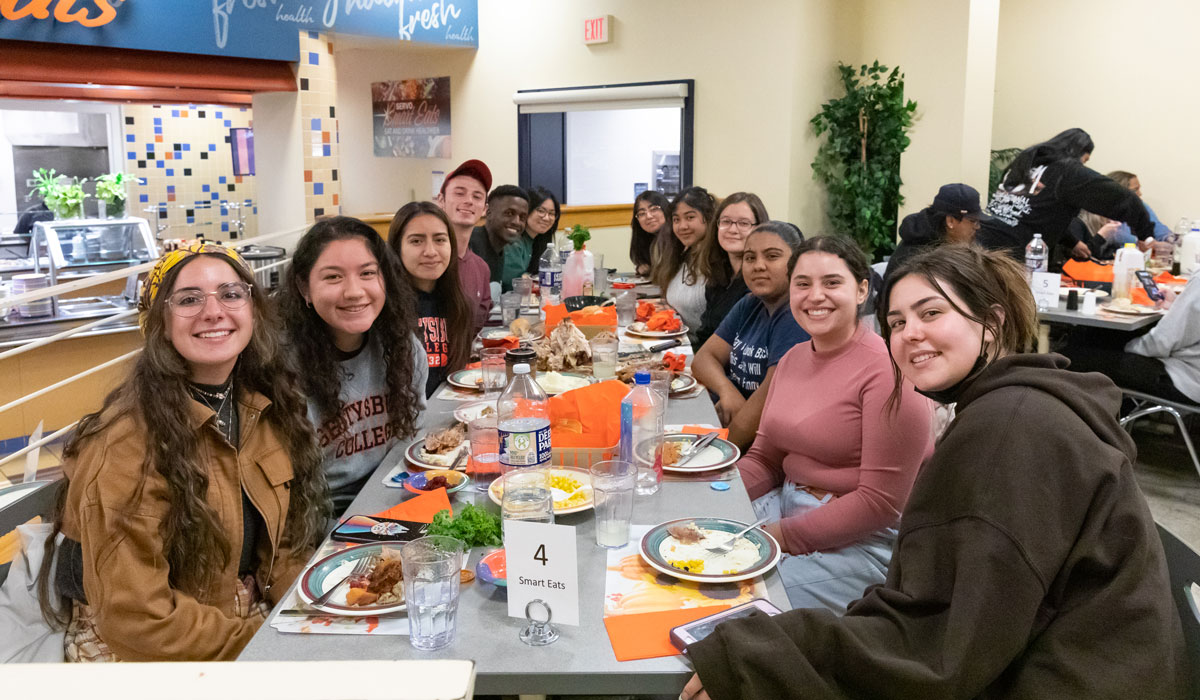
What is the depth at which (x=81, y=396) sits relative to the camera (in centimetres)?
494

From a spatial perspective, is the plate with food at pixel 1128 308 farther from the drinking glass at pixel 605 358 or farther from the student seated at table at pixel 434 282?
the student seated at table at pixel 434 282

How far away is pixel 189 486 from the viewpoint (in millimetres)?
1648

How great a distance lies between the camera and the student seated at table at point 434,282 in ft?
10.3

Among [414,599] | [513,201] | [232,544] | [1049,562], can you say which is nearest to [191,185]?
[513,201]

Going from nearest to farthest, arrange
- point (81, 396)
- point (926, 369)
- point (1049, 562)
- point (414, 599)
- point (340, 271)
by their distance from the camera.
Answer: point (1049, 562) → point (414, 599) → point (926, 369) → point (340, 271) → point (81, 396)

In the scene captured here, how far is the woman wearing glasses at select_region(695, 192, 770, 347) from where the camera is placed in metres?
3.83

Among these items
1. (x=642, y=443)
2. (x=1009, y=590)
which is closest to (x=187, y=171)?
(x=642, y=443)

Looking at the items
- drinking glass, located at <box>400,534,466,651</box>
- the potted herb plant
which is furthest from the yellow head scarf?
the potted herb plant

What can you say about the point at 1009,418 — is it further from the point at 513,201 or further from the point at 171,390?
the point at 513,201

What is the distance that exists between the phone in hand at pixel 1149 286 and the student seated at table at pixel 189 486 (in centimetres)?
454

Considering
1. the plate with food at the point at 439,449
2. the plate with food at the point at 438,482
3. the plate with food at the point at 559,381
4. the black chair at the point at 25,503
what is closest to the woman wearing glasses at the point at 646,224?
the plate with food at the point at 559,381

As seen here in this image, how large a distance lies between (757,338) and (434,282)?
48.3 inches

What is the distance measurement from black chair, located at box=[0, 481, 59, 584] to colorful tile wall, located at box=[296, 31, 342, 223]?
467 cm

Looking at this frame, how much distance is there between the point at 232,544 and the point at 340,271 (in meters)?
0.81
